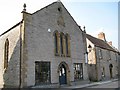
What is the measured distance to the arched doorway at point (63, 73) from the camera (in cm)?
2055

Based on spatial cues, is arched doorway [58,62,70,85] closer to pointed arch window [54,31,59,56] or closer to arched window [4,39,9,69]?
pointed arch window [54,31,59,56]

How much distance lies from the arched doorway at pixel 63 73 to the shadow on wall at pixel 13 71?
5515mm

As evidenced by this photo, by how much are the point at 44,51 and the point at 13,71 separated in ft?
12.9

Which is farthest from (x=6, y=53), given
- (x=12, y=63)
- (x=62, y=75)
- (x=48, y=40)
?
(x=62, y=75)

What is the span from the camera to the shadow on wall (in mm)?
16939

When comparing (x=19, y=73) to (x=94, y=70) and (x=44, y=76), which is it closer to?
(x=44, y=76)

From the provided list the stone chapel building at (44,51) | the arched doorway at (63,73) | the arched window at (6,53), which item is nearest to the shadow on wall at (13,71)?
the stone chapel building at (44,51)

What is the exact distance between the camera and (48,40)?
760 inches

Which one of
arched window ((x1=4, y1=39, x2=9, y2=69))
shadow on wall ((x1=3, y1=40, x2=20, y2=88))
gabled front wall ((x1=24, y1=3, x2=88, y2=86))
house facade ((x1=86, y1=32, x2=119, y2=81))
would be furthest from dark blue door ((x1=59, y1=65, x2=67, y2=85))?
house facade ((x1=86, y1=32, x2=119, y2=81))

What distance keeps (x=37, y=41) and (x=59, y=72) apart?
16.0 feet

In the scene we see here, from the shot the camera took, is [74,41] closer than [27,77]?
No

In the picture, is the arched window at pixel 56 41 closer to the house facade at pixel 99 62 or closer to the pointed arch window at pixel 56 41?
the pointed arch window at pixel 56 41

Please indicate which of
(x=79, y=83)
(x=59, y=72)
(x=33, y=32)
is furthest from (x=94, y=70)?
(x=33, y=32)

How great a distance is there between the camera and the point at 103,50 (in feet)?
111
